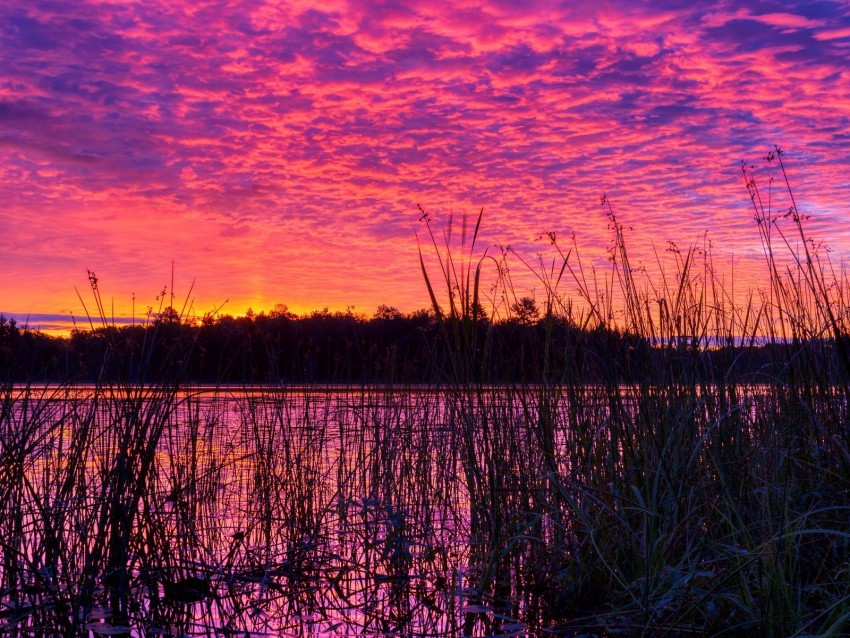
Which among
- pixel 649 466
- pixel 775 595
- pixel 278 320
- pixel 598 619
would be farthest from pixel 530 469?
pixel 278 320

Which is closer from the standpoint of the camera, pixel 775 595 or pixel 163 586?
pixel 775 595

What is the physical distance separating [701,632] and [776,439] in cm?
103

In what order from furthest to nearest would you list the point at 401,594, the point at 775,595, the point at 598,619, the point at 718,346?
the point at 718,346, the point at 401,594, the point at 598,619, the point at 775,595

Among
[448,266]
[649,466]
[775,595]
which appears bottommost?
[775,595]

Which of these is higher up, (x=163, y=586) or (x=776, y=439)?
(x=776, y=439)

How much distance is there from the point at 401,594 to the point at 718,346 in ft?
6.69

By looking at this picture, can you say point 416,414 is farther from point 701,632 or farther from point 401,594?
point 701,632

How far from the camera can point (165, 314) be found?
319cm

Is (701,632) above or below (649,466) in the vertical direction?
below

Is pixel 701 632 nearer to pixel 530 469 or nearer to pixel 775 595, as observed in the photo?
pixel 775 595

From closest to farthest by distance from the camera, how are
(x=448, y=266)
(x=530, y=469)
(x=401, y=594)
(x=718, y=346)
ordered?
(x=448, y=266) → (x=401, y=594) → (x=530, y=469) → (x=718, y=346)

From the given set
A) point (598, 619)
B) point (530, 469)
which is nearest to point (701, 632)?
point (598, 619)

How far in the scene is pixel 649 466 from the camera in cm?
317

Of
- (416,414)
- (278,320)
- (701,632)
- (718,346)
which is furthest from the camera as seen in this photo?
(278,320)
